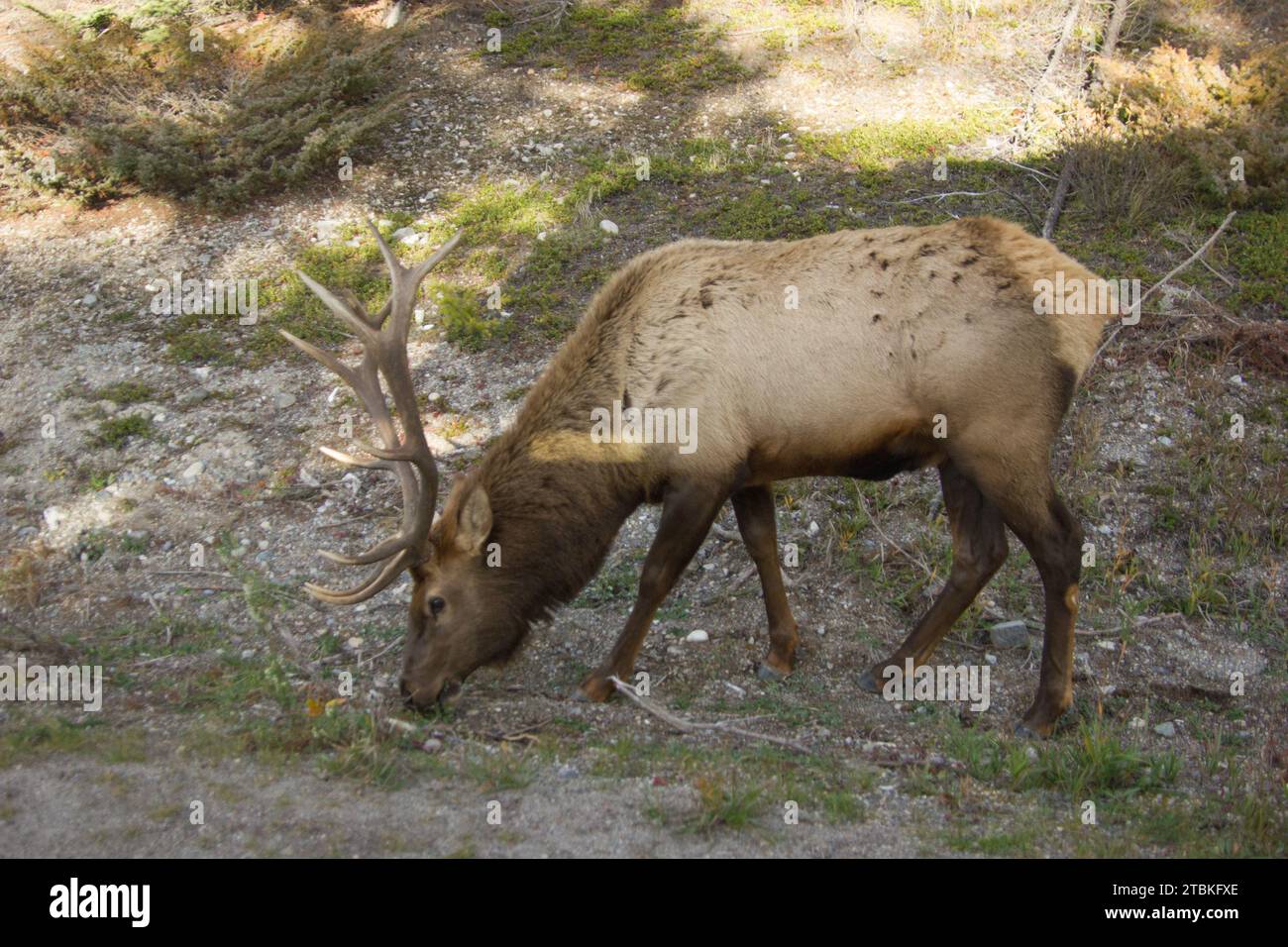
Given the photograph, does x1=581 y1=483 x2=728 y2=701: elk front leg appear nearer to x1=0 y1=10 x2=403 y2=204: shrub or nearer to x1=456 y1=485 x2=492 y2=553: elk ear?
x1=456 y1=485 x2=492 y2=553: elk ear

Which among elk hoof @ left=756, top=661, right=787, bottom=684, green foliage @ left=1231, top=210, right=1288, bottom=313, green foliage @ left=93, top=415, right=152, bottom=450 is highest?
green foliage @ left=1231, top=210, right=1288, bottom=313

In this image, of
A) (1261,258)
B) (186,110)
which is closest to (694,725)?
(1261,258)

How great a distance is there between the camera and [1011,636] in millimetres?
6934

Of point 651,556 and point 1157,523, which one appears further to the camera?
point 1157,523

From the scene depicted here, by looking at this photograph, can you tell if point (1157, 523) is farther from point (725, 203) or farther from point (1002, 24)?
point (1002, 24)

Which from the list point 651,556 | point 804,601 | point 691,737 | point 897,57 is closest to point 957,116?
point 897,57

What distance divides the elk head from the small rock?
2939 mm

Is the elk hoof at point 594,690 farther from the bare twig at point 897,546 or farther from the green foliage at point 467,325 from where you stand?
the green foliage at point 467,325

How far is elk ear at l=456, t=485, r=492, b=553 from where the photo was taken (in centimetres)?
582

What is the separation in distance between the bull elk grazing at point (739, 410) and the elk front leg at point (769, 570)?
17.7 inches

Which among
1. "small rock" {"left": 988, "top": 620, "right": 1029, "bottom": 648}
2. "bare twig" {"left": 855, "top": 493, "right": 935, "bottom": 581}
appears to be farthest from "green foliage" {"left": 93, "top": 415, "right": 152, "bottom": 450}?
"small rock" {"left": 988, "top": 620, "right": 1029, "bottom": 648}

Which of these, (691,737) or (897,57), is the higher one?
(897,57)

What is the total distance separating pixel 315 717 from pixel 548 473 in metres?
1.65

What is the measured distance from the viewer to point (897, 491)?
8070 mm
